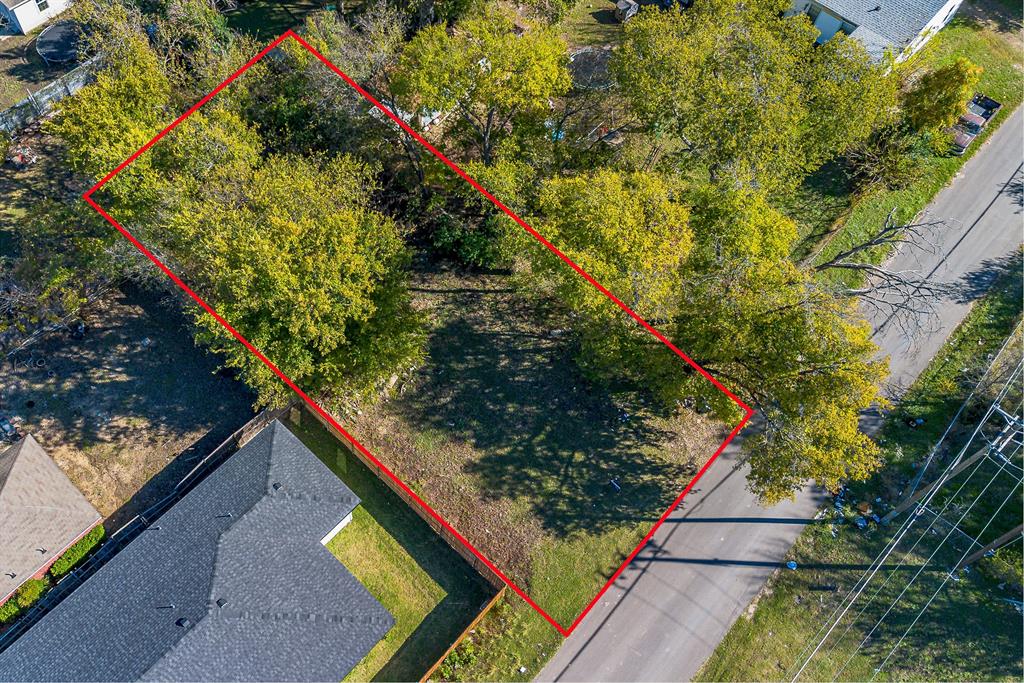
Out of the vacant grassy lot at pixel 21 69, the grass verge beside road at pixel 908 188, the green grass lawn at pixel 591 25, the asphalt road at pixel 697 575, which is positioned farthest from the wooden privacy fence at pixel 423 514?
the green grass lawn at pixel 591 25

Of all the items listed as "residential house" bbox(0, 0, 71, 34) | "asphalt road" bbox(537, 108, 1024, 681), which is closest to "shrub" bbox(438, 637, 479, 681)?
"asphalt road" bbox(537, 108, 1024, 681)

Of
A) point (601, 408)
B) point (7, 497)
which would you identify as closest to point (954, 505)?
point (601, 408)

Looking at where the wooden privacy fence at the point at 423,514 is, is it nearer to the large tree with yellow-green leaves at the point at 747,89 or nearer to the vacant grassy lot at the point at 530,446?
the vacant grassy lot at the point at 530,446

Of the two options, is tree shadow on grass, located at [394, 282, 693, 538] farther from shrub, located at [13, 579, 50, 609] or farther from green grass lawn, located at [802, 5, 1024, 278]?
green grass lawn, located at [802, 5, 1024, 278]

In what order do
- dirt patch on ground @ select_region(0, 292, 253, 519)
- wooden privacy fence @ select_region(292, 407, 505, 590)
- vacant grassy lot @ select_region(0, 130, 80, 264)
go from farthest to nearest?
vacant grassy lot @ select_region(0, 130, 80, 264) → dirt patch on ground @ select_region(0, 292, 253, 519) → wooden privacy fence @ select_region(292, 407, 505, 590)

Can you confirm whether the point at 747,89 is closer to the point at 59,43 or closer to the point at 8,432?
the point at 8,432
